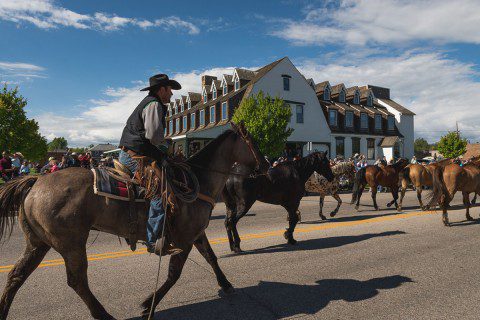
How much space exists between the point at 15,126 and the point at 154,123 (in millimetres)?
45747

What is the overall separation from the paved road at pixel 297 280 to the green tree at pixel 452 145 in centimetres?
5361

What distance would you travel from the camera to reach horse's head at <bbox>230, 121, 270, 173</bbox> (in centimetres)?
492

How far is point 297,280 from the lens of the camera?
518 centimetres

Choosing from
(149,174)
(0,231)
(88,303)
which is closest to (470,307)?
(149,174)

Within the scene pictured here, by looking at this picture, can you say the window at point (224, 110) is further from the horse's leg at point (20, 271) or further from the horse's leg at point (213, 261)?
the horse's leg at point (20, 271)

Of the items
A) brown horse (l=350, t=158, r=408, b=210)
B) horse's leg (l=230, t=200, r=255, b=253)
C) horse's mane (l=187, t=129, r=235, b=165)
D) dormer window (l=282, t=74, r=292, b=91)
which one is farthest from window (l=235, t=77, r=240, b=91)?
horse's mane (l=187, t=129, r=235, b=165)

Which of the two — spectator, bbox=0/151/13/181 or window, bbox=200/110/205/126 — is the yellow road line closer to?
spectator, bbox=0/151/13/181

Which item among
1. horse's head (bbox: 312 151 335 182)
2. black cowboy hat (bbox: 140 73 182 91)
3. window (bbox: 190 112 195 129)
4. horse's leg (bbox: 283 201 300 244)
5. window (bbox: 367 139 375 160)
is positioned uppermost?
window (bbox: 190 112 195 129)

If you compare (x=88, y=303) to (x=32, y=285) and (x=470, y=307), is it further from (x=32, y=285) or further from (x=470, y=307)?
(x=470, y=307)

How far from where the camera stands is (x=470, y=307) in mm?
4117

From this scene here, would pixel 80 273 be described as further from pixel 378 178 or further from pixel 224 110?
pixel 224 110

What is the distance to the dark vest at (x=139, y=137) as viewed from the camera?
3.91 meters

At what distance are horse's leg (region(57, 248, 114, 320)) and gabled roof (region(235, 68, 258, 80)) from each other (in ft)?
104

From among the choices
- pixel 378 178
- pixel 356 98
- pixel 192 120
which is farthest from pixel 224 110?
pixel 378 178
